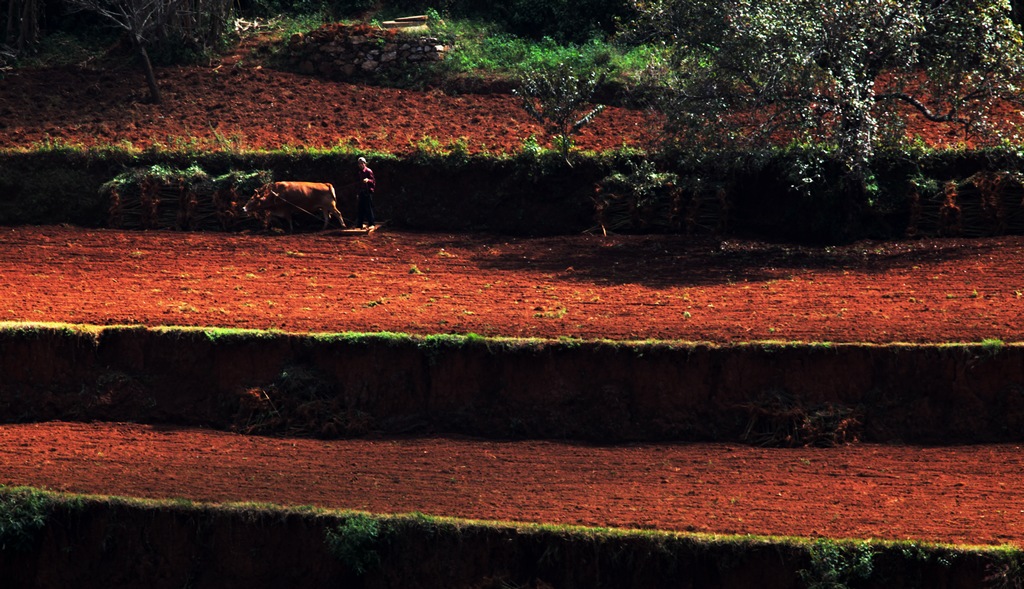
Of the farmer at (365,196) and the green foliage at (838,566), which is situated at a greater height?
the farmer at (365,196)

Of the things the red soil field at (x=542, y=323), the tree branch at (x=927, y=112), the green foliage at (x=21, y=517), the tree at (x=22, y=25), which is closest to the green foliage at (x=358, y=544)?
the red soil field at (x=542, y=323)

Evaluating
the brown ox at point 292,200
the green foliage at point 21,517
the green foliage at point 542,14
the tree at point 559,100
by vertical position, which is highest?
the green foliage at point 542,14

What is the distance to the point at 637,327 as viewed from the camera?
15.6m

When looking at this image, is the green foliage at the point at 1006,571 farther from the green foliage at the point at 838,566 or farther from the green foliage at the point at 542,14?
the green foliage at the point at 542,14

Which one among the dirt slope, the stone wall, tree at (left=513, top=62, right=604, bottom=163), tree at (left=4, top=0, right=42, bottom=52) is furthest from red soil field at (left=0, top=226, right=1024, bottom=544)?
tree at (left=4, top=0, right=42, bottom=52)

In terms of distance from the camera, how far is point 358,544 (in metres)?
12.3

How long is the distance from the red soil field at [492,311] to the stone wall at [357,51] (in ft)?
4.73

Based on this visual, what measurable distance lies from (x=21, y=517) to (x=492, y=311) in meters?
6.37

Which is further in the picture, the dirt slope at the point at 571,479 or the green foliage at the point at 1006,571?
the dirt slope at the point at 571,479

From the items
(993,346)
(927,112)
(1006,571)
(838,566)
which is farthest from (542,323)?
(927,112)

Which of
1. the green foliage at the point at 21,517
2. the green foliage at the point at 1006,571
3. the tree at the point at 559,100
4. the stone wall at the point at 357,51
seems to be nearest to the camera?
the green foliage at the point at 1006,571

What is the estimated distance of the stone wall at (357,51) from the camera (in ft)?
85.8

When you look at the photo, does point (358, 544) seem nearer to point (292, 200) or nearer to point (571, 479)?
point (571, 479)

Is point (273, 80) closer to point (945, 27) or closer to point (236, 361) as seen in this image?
point (236, 361)
